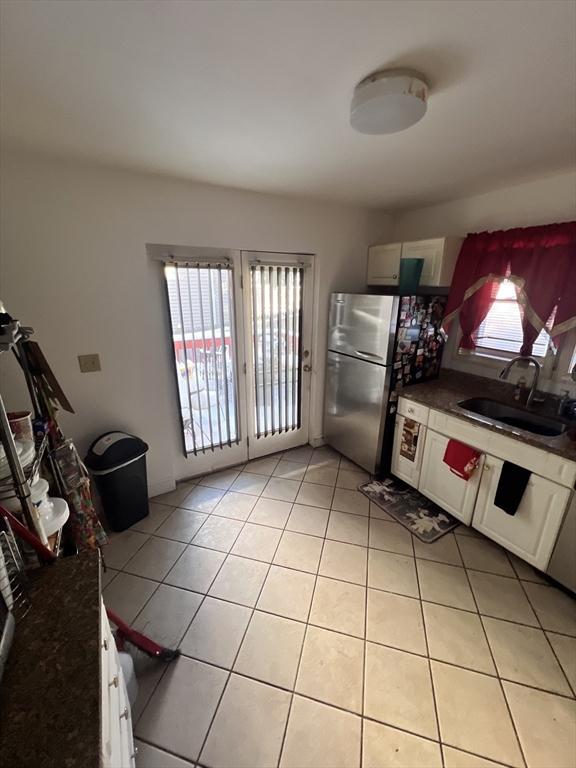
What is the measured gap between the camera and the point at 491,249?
2.19m

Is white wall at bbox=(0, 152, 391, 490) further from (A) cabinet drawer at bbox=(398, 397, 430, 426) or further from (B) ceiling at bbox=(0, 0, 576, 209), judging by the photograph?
(A) cabinet drawer at bbox=(398, 397, 430, 426)

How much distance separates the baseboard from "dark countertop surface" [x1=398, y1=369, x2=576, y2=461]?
202 cm

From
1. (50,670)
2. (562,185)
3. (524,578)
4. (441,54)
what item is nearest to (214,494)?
(50,670)

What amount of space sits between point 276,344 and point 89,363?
4.71 ft

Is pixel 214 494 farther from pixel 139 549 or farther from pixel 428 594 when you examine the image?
pixel 428 594

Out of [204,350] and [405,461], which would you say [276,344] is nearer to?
[204,350]

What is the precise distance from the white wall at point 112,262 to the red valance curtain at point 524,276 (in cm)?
126

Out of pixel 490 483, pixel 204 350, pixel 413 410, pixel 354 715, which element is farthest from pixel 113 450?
pixel 490 483

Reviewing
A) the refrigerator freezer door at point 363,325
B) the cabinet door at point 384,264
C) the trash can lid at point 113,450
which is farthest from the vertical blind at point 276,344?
the trash can lid at point 113,450

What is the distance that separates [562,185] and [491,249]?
18.9 inches

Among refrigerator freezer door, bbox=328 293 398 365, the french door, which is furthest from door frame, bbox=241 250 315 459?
refrigerator freezer door, bbox=328 293 398 365

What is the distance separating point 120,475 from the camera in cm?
204

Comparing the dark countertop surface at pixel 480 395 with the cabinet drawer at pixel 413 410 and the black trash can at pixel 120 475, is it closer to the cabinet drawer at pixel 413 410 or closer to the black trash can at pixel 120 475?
the cabinet drawer at pixel 413 410

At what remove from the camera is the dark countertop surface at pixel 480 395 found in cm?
166
